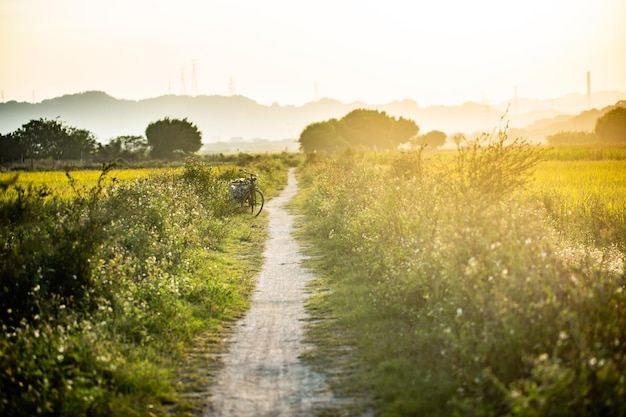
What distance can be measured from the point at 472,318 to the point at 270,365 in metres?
2.48

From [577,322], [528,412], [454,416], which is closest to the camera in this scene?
[528,412]

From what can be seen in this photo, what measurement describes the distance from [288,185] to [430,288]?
3479 cm

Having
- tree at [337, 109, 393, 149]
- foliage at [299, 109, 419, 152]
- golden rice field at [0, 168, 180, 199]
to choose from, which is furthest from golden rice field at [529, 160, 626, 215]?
tree at [337, 109, 393, 149]

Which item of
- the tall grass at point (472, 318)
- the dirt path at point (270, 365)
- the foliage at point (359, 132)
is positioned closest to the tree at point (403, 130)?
the foliage at point (359, 132)

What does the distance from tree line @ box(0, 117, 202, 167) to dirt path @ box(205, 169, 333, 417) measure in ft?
194

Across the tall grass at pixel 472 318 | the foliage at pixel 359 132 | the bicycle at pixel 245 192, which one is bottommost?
the tall grass at pixel 472 318

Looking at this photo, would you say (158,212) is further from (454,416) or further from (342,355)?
(454,416)

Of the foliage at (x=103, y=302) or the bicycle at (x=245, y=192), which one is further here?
the bicycle at (x=245, y=192)

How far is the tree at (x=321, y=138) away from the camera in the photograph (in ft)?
340

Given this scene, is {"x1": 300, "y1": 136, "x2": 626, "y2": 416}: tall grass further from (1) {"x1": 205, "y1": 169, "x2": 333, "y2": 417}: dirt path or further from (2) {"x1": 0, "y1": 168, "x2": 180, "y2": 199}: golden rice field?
(2) {"x1": 0, "y1": 168, "x2": 180, "y2": 199}: golden rice field

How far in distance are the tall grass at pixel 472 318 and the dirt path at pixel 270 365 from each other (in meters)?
0.38

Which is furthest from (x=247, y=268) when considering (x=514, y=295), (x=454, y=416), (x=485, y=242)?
(x=454, y=416)

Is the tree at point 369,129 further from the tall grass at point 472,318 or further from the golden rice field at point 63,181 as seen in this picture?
the tall grass at point 472,318

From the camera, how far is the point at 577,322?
5.68 meters
